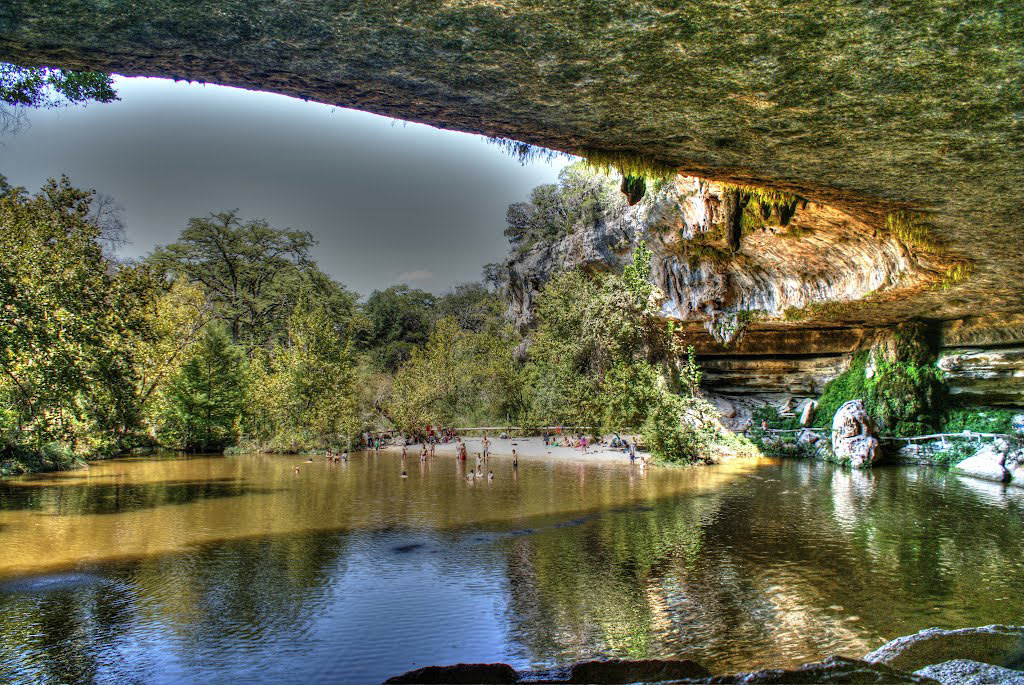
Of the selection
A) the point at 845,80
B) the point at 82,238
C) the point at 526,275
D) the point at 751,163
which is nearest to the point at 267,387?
the point at 526,275

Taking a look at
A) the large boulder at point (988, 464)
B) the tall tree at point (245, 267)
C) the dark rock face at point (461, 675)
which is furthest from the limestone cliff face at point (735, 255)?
the tall tree at point (245, 267)

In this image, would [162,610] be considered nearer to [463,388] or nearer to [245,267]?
→ [463,388]

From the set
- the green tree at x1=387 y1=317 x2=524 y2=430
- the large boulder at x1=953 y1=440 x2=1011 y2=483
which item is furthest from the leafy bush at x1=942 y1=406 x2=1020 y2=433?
the green tree at x1=387 y1=317 x2=524 y2=430

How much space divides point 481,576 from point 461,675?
4174 mm

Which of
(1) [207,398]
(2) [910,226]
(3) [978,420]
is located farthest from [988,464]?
(1) [207,398]

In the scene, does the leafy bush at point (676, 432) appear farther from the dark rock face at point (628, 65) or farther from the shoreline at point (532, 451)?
the dark rock face at point (628, 65)

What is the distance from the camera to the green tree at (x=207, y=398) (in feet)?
96.9

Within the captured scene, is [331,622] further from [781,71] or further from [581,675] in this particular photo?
[781,71]

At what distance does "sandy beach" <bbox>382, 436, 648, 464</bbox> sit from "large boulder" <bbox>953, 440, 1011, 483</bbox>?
9.60 meters

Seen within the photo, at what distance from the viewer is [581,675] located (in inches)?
193

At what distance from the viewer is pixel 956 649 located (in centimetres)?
488

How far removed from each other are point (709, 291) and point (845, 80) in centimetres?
2091

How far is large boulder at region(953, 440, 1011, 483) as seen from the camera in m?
17.6

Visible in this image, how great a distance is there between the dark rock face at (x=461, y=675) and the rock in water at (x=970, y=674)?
2744 millimetres
